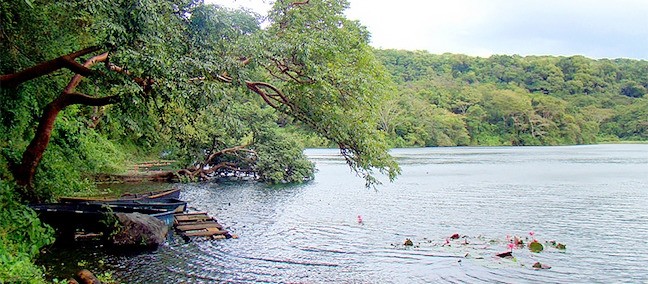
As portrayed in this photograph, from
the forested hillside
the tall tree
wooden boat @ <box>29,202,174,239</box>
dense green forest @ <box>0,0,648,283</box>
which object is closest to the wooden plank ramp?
wooden boat @ <box>29,202,174,239</box>

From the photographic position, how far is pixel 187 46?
970cm

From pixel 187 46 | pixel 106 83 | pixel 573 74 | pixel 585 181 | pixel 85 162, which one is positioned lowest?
pixel 585 181

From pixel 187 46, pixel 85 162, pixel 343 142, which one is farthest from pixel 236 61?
pixel 85 162

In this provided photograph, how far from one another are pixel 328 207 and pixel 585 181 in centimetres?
1840

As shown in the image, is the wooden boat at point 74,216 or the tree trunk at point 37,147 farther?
the wooden boat at point 74,216

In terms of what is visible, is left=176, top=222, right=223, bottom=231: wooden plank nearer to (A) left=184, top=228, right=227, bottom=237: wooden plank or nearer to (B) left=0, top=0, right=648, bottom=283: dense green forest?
(A) left=184, top=228, right=227, bottom=237: wooden plank

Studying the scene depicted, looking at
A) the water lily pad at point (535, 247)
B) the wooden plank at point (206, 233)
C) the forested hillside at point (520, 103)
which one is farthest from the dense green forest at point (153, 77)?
the forested hillside at point (520, 103)

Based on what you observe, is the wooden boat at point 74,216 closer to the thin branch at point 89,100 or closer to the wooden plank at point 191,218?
the thin branch at point 89,100

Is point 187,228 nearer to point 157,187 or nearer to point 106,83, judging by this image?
point 106,83

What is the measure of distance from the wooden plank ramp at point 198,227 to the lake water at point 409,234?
579 mm

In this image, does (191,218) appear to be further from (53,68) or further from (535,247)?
(535,247)

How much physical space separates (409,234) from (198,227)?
633cm

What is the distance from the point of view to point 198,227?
1580cm

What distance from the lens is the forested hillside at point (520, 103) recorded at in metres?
86.8
